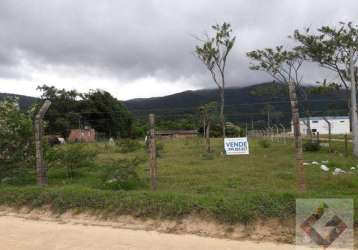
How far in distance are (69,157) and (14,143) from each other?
4.73ft

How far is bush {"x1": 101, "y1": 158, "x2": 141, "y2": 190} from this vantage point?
29.5 ft

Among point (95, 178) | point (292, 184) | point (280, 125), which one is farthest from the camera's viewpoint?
point (280, 125)

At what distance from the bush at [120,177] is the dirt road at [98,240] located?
210cm

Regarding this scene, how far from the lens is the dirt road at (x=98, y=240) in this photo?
5621 mm

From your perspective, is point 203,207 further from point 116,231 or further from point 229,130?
point 229,130

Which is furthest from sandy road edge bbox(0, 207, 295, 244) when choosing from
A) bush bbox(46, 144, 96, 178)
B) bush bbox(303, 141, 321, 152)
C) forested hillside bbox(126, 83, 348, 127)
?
bush bbox(303, 141, 321, 152)

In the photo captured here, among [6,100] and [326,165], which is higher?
[6,100]

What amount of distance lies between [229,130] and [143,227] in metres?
35.5

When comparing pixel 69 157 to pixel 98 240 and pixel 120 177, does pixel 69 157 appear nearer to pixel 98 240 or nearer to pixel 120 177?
pixel 120 177

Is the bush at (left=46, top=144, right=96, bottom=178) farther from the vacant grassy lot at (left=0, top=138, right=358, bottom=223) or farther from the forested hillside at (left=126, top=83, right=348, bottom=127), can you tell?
Result: the forested hillside at (left=126, top=83, right=348, bottom=127)

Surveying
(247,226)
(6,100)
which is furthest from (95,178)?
(247,226)

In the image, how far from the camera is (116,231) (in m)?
6.48

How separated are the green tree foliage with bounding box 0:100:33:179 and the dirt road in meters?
3.67

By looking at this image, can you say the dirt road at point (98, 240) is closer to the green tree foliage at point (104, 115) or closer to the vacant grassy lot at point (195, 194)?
the vacant grassy lot at point (195, 194)
